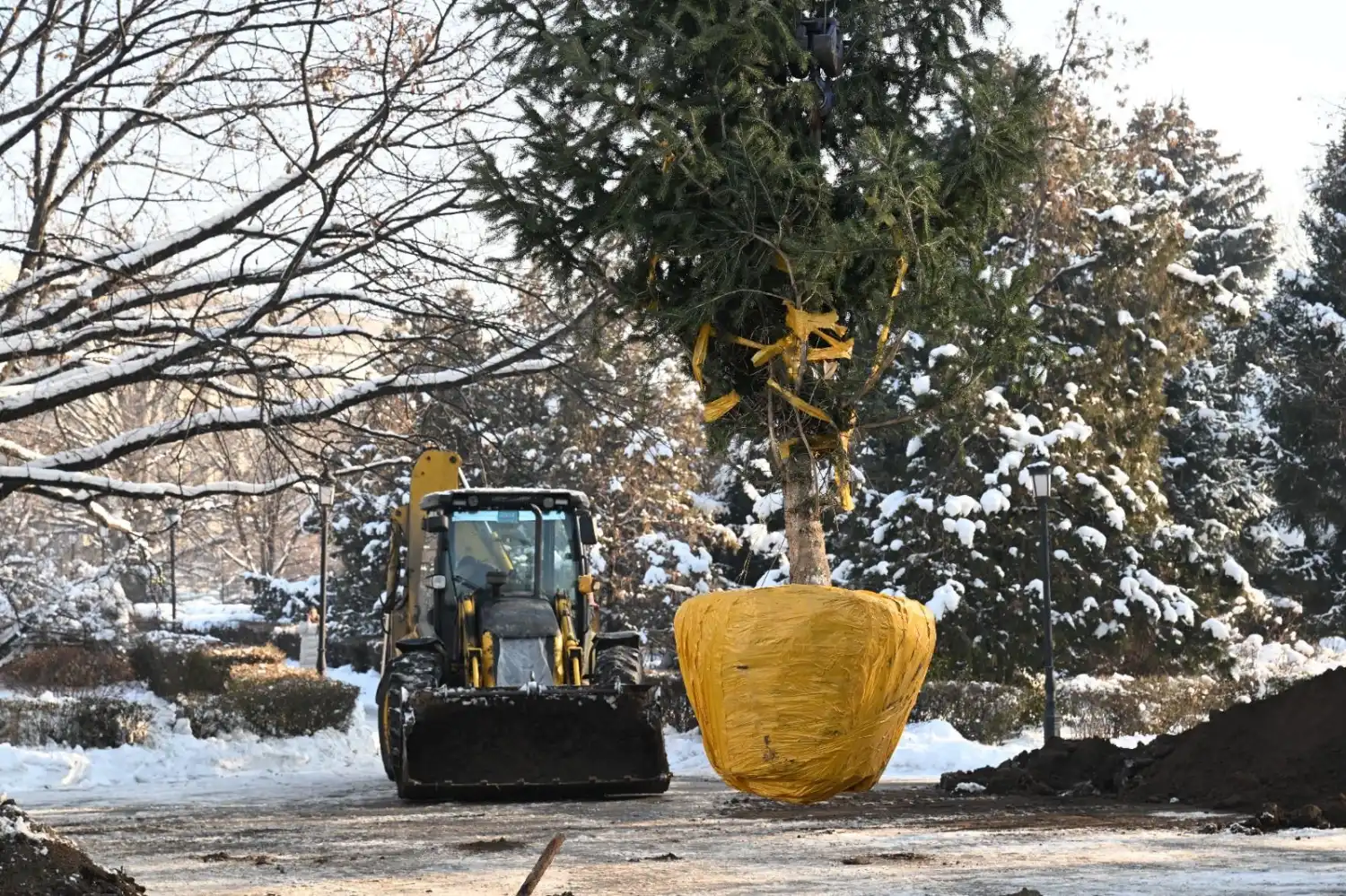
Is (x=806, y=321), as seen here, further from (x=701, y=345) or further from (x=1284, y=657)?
(x=1284, y=657)

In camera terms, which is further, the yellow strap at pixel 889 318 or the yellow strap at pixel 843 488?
the yellow strap at pixel 843 488

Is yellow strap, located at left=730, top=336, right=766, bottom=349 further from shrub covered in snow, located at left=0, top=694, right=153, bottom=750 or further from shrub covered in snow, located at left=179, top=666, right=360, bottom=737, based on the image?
shrub covered in snow, located at left=179, top=666, right=360, bottom=737

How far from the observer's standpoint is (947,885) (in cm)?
706

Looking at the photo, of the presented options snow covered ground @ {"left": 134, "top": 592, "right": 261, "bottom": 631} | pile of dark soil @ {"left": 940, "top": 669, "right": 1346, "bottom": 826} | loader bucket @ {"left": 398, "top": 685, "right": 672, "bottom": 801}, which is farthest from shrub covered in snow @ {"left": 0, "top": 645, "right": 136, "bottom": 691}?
pile of dark soil @ {"left": 940, "top": 669, "right": 1346, "bottom": 826}

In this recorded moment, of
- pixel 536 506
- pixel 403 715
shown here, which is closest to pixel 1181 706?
pixel 536 506

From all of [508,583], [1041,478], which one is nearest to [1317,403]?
[1041,478]

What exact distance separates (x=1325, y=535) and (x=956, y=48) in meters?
31.8

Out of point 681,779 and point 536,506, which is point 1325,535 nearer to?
point 681,779

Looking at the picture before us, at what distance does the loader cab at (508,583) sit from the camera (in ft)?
45.4

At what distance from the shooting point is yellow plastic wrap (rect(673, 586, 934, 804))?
5.18 metres

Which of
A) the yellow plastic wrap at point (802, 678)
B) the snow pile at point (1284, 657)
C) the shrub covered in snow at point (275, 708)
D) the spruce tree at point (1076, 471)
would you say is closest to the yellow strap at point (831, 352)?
the yellow plastic wrap at point (802, 678)

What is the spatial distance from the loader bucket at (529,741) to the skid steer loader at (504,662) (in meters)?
0.01

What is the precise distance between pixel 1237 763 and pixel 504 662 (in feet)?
19.9

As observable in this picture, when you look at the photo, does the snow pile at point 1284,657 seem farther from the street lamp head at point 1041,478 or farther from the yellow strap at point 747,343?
the yellow strap at point 747,343
